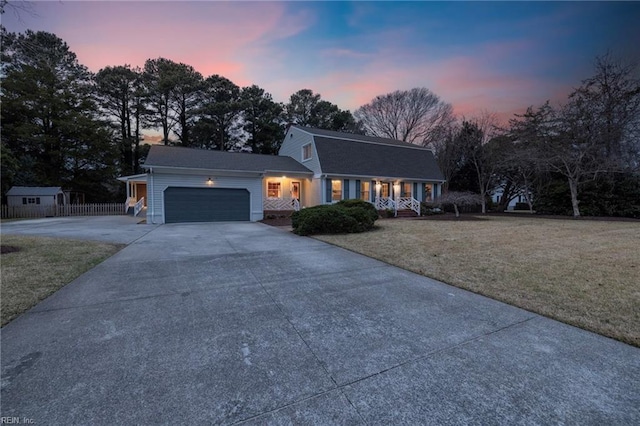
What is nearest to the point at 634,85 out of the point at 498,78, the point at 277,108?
the point at 498,78

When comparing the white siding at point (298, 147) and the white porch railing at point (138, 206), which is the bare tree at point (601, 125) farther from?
the white porch railing at point (138, 206)

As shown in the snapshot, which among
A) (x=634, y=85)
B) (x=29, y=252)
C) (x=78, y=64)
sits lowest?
(x=29, y=252)

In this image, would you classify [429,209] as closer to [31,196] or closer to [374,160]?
[374,160]

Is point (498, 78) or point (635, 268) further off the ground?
point (498, 78)

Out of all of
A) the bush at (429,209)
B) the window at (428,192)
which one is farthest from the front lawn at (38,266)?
the window at (428,192)

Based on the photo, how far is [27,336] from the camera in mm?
2764

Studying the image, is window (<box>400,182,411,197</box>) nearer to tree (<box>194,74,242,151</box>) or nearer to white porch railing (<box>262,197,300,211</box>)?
white porch railing (<box>262,197,300,211</box>)

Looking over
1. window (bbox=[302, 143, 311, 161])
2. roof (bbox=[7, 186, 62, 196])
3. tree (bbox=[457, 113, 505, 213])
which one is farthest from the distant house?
tree (bbox=[457, 113, 505, 213])

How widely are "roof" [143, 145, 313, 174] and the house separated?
0.05m

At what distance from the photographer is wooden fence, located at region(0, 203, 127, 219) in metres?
19.4

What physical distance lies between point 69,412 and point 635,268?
28.9 ft

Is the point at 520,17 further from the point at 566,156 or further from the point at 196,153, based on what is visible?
the point at 196,153

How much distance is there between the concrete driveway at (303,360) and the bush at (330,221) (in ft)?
18.6

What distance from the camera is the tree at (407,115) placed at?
28.4 m
